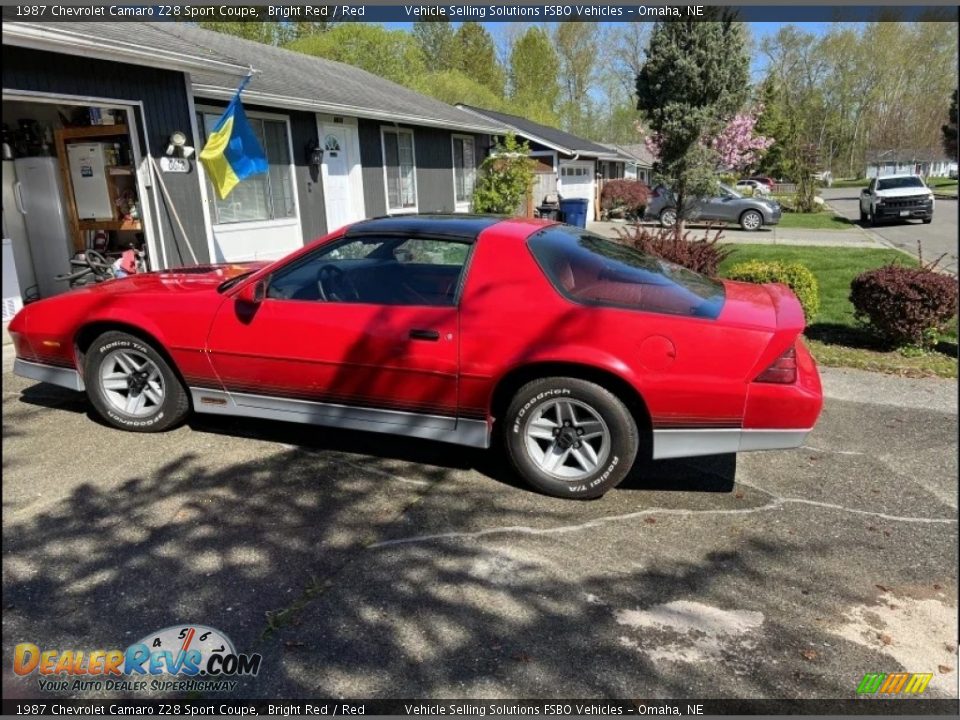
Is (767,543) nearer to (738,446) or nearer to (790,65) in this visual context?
(738,446)

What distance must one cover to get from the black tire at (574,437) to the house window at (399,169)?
11.6 meters

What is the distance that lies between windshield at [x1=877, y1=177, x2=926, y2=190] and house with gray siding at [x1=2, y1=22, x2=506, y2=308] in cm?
1707

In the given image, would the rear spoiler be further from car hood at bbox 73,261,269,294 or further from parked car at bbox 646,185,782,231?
parked car at bbox 646,185,782,231

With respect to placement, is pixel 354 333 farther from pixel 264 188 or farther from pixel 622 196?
pixel 622 196

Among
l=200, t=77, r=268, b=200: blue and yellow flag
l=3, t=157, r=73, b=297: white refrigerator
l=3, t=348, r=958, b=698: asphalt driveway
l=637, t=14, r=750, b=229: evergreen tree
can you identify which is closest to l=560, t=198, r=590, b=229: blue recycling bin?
l=637, t=14, r=750, b=229: evergreen tree

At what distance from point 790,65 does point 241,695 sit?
60.8 metres

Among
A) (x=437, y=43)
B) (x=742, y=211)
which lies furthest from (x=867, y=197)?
(x=437, y=43)

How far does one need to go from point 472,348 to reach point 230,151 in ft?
20.2

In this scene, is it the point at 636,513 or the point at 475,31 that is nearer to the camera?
the point at 636,513

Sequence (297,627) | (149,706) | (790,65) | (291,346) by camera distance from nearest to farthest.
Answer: (149,706)
(297,627)
(291,346)
(790,65)

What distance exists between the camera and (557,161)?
26141mm

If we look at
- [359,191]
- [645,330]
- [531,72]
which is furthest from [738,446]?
[531,72]

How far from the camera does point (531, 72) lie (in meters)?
54.4

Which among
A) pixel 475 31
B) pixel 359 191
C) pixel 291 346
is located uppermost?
pixel 475 31
